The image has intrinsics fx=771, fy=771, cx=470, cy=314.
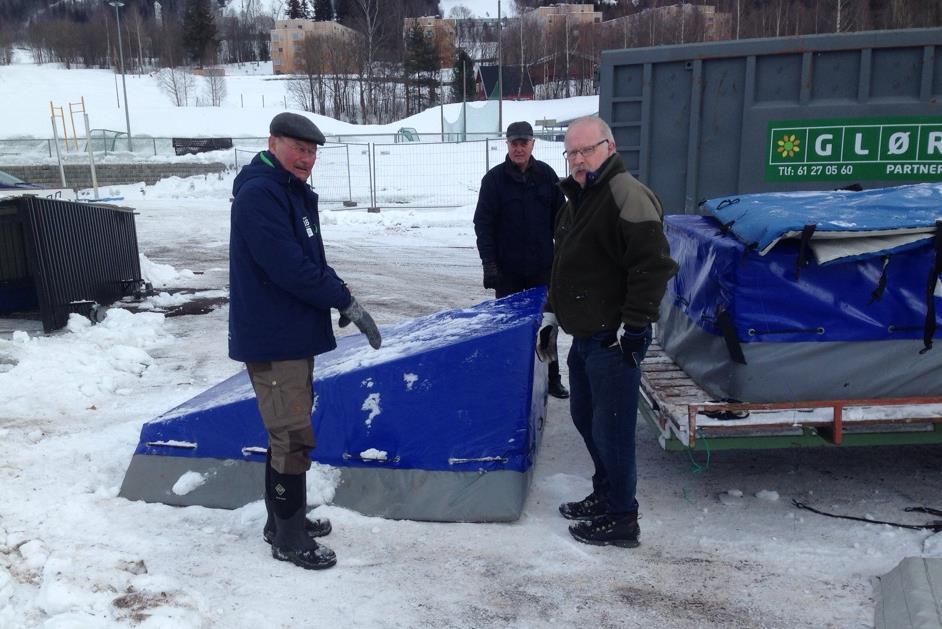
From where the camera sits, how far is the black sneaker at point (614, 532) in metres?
3.58

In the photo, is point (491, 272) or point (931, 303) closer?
point (931, 303)

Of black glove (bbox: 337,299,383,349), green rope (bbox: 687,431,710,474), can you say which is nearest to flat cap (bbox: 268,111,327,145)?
black glove (bbox: 337,299,383,349)

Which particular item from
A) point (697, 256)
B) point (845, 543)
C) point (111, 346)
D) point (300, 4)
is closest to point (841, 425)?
point (845, 543)

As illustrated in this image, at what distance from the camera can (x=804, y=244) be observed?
139 inches

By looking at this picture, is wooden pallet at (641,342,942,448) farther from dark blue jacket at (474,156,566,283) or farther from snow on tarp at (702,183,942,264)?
dark blue jacket at (474,156,566,283)

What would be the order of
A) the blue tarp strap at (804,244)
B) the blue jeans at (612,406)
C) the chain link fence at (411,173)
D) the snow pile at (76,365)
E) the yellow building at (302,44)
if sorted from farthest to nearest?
1. the yellow building at (302,44)
2. the chain link fence at (411,173)
3. the snow pile at (76,365)
4. the blue tarp strap at (804,244)
5. the blue jeans at (612,406)

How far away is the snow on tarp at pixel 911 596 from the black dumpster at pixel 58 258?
24.0 feet

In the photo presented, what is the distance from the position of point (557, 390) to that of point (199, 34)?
75.5m

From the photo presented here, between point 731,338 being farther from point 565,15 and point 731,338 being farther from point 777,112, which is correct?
point 565,15

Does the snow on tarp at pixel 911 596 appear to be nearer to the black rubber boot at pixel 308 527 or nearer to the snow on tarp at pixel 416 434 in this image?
the snow on tarp at pixel 416 434

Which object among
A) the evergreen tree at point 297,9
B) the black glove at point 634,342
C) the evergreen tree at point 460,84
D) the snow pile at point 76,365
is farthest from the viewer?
the evergreen tree at point 297,9

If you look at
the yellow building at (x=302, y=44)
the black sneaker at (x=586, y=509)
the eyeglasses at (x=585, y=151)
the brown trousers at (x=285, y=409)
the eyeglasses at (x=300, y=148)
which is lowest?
the black sneaker at (x=586, y=509)

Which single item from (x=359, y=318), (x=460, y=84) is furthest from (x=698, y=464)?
(x=460, y=84)

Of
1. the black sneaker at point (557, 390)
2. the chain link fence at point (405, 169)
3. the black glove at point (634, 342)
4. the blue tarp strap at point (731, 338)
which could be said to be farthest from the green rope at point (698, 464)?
the chain link fence at point (405, 169)
